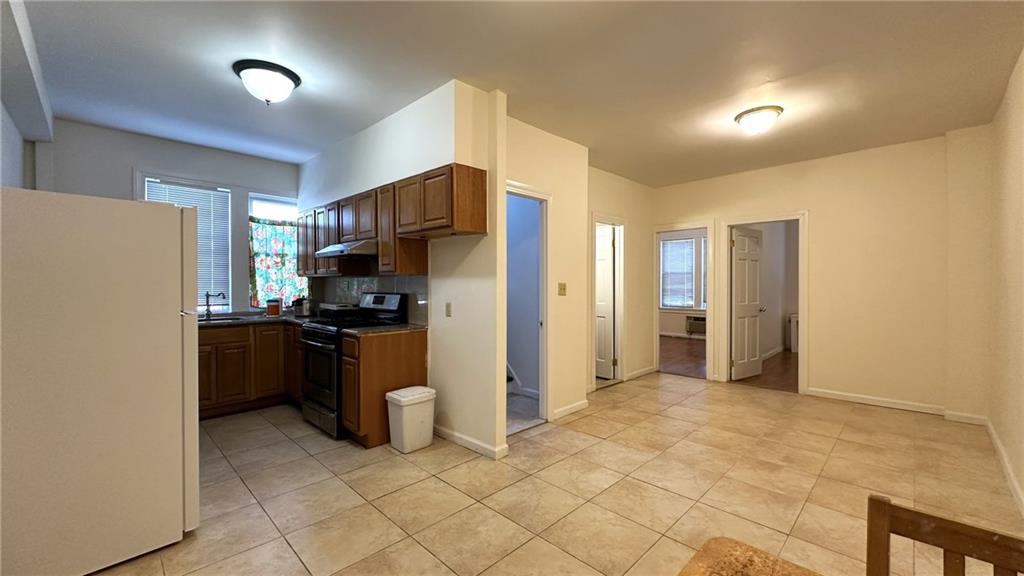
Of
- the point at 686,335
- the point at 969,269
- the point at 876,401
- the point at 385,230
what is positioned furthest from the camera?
the point at 686,335

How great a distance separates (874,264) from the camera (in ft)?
14.6

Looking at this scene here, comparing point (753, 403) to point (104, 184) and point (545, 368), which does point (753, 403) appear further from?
point (104, 184)

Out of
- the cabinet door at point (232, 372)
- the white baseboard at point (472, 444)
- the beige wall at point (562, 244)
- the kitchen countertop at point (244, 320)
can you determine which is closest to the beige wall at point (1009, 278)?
the beige wall at point (562, 244)

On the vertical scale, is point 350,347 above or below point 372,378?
above

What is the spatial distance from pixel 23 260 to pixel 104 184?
3.19m

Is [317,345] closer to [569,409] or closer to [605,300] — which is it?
[569,409]

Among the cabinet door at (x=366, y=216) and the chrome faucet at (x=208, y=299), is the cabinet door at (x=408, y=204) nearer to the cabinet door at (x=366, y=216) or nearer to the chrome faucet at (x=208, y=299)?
the cabinet door at (x=366, y=216)

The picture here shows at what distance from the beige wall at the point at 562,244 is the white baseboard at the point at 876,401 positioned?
112 inches

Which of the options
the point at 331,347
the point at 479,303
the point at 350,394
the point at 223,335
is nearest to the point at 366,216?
the point at 331,347

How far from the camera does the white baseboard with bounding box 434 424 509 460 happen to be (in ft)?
10.4

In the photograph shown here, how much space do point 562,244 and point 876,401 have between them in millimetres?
3831

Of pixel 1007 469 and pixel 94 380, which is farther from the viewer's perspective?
pixel 1007 469

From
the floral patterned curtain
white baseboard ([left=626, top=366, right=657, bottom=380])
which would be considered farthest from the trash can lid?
white baseboard ([left=626, top=366, right=657, bottom=380])

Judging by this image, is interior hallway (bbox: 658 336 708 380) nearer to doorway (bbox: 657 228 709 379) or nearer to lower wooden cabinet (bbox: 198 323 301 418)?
doorway (bbox: 657 228 709 379)
